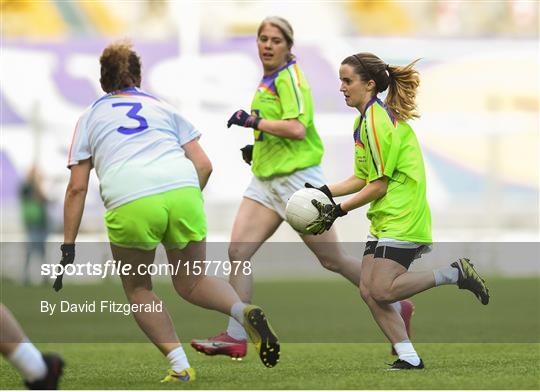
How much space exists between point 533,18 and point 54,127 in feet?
40.7

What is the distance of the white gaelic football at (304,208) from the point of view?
7.55 meters

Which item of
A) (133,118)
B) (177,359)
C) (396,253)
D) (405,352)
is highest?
(133,118)

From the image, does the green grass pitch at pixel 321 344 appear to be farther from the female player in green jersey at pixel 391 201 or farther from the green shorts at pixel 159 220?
the green shorts at pixel 159 220

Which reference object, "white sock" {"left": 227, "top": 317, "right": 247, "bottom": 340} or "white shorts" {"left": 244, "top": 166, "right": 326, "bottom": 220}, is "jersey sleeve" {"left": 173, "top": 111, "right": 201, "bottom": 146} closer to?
"white shorts" {"left": 244, "top": 166, "right": 326, "bottom": 220}

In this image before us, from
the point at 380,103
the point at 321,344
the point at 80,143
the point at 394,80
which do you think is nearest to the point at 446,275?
the point at 380,103

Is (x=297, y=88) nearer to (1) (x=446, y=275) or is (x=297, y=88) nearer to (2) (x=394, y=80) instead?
(2) (x=394, y=80)

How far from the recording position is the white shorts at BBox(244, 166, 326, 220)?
8.78 m

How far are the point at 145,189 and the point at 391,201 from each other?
4.89 feet

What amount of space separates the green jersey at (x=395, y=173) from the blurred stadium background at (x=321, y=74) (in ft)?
74.1

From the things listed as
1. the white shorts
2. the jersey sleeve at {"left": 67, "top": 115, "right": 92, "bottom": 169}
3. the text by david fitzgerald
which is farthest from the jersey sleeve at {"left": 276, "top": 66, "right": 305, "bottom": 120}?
the text by david fitzgerald

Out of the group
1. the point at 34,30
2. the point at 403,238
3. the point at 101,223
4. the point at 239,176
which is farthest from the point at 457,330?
the point at 34,30

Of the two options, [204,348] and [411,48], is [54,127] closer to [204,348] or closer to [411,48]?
[411,48]

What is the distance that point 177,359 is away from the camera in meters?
6.93

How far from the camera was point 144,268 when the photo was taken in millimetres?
6934
